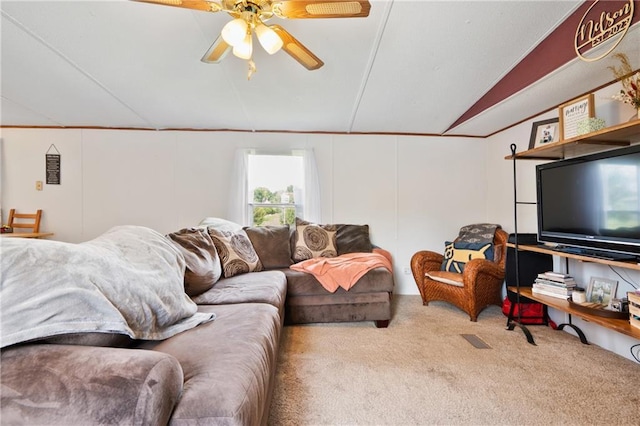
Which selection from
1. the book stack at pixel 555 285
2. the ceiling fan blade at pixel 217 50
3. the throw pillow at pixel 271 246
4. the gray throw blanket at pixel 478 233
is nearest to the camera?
the ceiling fan blade at pixel 217 50

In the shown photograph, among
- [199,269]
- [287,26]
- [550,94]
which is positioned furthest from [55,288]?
[550,94]

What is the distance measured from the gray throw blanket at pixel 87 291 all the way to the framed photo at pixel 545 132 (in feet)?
9.84

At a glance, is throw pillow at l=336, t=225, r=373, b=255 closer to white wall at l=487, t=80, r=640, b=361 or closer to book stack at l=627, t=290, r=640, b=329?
white wall at l=487, t=80, r=640, b=361

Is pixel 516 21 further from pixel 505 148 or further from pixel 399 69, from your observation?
pixel 505 148

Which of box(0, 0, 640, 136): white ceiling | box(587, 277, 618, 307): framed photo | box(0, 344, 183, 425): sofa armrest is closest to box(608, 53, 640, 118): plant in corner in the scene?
box(0, 0, 640, 136): white ceiling

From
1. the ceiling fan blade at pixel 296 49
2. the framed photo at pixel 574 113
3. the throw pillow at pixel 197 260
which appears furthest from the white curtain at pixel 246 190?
the framed photo at pixel 574 113

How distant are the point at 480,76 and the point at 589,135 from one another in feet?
3.62

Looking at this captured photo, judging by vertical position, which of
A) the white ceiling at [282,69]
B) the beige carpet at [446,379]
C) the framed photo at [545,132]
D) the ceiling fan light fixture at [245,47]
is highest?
the white ceiling at [282,69]

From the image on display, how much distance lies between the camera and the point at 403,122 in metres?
3.53

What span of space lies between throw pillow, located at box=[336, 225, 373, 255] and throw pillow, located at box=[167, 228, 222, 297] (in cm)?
166

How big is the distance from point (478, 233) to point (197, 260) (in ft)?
10.5

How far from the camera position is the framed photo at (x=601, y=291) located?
2085mm

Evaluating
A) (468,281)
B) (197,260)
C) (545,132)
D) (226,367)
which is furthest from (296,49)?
(468,281)

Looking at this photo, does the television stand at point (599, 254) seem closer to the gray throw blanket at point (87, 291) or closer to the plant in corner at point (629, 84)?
the plant in corner at point (629, 84)
